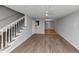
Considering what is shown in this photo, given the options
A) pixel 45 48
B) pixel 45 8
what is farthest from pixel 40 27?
pixel 45 8

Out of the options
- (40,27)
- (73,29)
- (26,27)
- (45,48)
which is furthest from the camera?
(40,27)

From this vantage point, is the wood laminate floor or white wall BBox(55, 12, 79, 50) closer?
the wood laminate floor

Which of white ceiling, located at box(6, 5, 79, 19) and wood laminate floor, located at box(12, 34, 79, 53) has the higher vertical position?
white ceiling, located at box(6, 5, 79, 19)

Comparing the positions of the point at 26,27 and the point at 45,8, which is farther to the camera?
the point at 26,27

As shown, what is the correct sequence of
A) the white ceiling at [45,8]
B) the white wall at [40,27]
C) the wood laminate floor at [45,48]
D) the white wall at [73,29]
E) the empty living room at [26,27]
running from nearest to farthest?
the white ceiling at [45,8] → the empty living room at [26,27] → the wood laminate floor at [45,48] → the white wall at [73,29] → the white wall at [40,27]

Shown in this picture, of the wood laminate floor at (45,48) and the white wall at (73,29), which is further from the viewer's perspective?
the white wall at (73,29)

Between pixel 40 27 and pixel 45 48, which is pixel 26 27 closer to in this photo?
pixel 45 48

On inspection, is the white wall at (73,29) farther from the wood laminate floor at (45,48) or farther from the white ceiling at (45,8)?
the white ceiling at (45,8)

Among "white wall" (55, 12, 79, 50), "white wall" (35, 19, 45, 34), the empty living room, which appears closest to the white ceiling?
the empty living room

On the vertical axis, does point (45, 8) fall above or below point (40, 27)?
above

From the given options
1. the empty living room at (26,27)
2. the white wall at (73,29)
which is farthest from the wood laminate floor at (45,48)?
the white wall at (73,29)

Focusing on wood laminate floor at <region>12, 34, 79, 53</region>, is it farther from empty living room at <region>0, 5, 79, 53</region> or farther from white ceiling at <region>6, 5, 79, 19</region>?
white ceiling at <region>6, 5, 79, 19</region>

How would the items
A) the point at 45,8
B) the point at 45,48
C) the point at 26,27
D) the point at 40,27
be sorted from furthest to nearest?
the point at 40,27 < the point at 26,27 < the point at 45,48 < the point at 45,8
